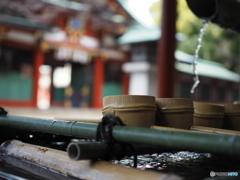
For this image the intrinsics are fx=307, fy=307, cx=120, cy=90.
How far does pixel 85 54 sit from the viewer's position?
12.1 meters

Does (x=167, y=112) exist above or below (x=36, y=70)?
below

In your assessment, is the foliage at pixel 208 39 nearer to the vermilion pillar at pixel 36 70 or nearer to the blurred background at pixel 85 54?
the blurred background at pixel 85 54

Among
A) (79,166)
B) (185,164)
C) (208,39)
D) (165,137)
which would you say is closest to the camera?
(165,137)

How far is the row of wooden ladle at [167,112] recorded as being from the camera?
4.47 feet

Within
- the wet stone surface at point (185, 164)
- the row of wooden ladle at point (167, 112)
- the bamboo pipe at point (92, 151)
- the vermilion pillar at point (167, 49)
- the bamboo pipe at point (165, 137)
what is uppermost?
the vermilion pillar at point (167, 49)

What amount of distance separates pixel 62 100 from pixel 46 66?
149 cm

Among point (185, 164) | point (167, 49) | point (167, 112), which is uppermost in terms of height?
point (167, 49)

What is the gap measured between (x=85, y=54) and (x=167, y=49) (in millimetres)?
8127

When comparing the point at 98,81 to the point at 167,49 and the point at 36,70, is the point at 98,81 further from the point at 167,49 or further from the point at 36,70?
the point at 167,49

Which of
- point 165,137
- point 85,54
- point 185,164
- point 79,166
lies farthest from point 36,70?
point 165,137

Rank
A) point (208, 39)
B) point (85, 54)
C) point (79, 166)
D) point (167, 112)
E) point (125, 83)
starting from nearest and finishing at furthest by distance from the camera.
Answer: point (79, 166) < point (167, 112) < point (85, 54) < point (125, 83) < point (208, 39)

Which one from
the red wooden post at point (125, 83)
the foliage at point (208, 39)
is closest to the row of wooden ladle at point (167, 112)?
the red wooden post at point (125, 83)

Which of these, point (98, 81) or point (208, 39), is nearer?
point (98, 81)

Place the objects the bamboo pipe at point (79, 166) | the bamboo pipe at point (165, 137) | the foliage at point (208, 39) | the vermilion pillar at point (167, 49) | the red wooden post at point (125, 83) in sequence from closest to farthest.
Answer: the bamboo pipe at point (165, 137) → the bamboo pipe at point (79, 166) → the vermilion pillar at point (167, 49) → the red wooden post at point (125, 83) → the foliage at point (208, 39)
